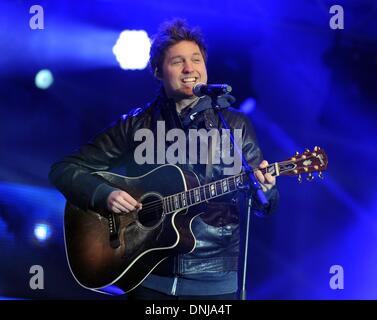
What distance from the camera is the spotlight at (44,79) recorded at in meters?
4.04

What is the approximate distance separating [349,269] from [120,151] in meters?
1.68

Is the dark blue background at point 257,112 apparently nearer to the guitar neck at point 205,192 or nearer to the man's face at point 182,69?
the man's face at point 182,69

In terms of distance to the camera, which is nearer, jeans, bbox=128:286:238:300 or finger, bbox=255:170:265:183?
finger, bbox=255:170:265:183

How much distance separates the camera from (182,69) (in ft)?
11.3

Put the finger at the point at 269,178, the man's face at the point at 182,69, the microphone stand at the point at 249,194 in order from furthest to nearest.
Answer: the man's face at the point at 182,69
the finger at the point at 269,178
the microphone stand at the point at 249,194

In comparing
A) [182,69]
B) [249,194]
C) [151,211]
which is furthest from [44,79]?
[249,194]

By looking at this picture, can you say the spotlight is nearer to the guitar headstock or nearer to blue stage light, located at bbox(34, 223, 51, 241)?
blue stage light, located at bbox(34, 223, 51, 241)

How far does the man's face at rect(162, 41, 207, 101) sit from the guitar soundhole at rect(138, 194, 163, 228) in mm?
591

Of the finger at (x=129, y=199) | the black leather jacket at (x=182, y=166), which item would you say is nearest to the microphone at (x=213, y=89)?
the black leather jacket at (x=182, y=166)

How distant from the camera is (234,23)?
4.05m

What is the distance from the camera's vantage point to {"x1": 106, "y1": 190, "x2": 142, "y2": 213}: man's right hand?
3.29m

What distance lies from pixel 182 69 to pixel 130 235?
0.96 meters

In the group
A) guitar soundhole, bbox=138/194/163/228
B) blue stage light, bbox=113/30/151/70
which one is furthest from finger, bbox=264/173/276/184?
blue stage light, bbox=113/30/151/70

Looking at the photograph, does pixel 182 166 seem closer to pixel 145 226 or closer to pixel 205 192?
pixel 205 192
